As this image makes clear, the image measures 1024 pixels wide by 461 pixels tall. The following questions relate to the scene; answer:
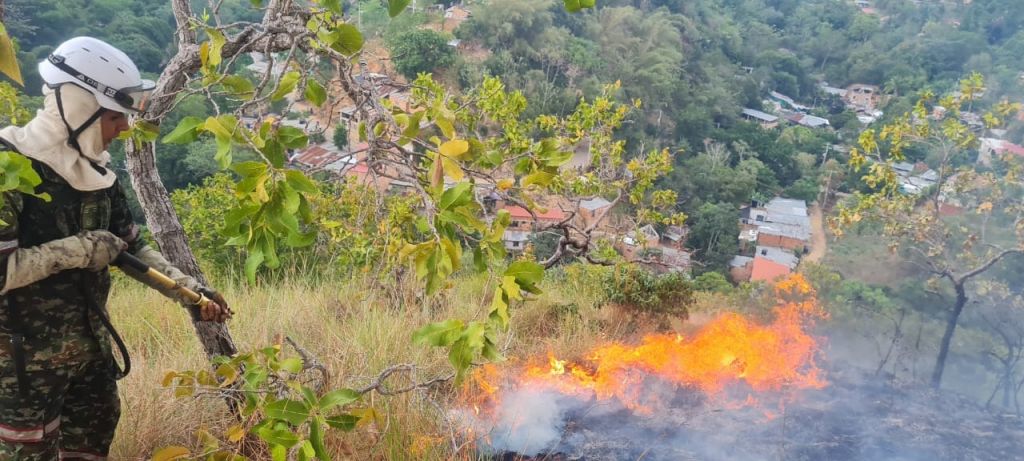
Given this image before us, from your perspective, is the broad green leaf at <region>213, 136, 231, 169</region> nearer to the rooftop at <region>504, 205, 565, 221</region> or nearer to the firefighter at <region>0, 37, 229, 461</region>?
the rooftop at <region>504, 205, 565, 221</region>

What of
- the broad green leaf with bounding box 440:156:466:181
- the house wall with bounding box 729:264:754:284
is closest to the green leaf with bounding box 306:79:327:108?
the broad green leaf with bounding box 440:156:466:181

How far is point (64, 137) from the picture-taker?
1903 mm

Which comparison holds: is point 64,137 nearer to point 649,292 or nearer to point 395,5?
point 395,5

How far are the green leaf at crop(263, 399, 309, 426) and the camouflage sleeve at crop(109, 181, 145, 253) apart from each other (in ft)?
3.66

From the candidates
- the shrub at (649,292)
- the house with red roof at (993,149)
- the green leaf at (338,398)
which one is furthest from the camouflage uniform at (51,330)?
the house with red roof at (993,149)

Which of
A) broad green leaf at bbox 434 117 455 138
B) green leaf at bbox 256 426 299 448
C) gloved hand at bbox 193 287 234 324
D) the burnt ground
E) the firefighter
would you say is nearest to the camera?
broad green leaf at bbox 434 117 455 138

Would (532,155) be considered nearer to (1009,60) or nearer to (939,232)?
(939,232)

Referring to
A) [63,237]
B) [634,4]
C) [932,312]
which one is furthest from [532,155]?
[634,4]

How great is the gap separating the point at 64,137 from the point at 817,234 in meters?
26.1

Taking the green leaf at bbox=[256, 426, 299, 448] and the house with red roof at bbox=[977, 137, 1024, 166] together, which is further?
the house with red roof at bbox=[977, 137, 1024, 166]

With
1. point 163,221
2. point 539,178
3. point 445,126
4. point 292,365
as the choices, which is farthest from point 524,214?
point 445,126

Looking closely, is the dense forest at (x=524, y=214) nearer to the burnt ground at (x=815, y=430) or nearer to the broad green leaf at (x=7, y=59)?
the broad green leaf at (x=7, y=59)

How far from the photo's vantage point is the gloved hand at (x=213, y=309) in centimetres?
218

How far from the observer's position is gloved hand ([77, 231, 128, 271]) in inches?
73.7
